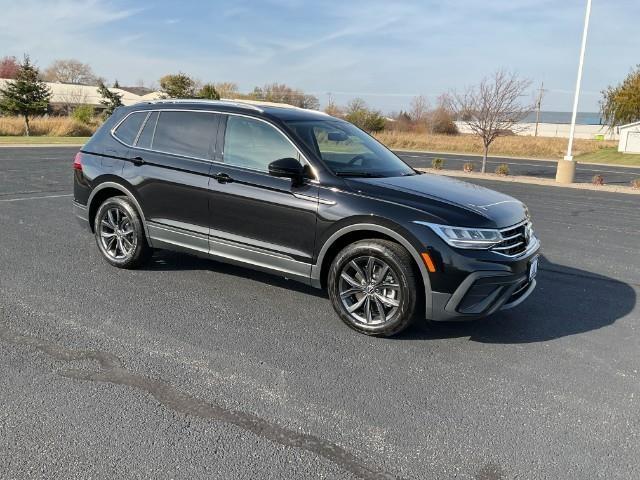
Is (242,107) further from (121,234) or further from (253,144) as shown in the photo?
(121,234)

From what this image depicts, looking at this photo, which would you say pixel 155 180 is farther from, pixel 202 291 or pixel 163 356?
pixel 163 356

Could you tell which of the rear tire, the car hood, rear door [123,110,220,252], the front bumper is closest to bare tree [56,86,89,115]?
the rear tire

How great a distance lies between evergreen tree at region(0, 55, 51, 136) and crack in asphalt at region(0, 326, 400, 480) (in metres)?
41.0

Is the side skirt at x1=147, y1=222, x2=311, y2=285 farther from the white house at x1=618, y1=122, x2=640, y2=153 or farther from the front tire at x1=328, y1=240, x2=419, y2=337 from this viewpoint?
the white house at x1=618, y1=122, x2=640, y2=153

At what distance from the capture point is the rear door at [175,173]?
17.0 ft

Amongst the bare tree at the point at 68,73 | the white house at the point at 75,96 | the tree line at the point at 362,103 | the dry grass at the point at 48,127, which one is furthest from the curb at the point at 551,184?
the bare tree at the point at 68,73

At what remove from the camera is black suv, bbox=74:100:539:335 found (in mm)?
4098

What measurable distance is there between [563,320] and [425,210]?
5.98 feet

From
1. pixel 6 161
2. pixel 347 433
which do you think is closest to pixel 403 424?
pixel 347 433

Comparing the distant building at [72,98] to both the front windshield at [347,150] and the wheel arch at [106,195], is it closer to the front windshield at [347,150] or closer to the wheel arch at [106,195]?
the wheel arch at [106,195]

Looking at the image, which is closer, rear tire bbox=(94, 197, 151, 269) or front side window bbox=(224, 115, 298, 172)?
front side window bbox=(224, 115, 298, 172)

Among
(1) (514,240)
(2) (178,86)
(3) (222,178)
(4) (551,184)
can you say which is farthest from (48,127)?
(1) (514,240)

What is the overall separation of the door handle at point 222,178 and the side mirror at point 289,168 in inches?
21.3

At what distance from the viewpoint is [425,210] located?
4.14 metres
